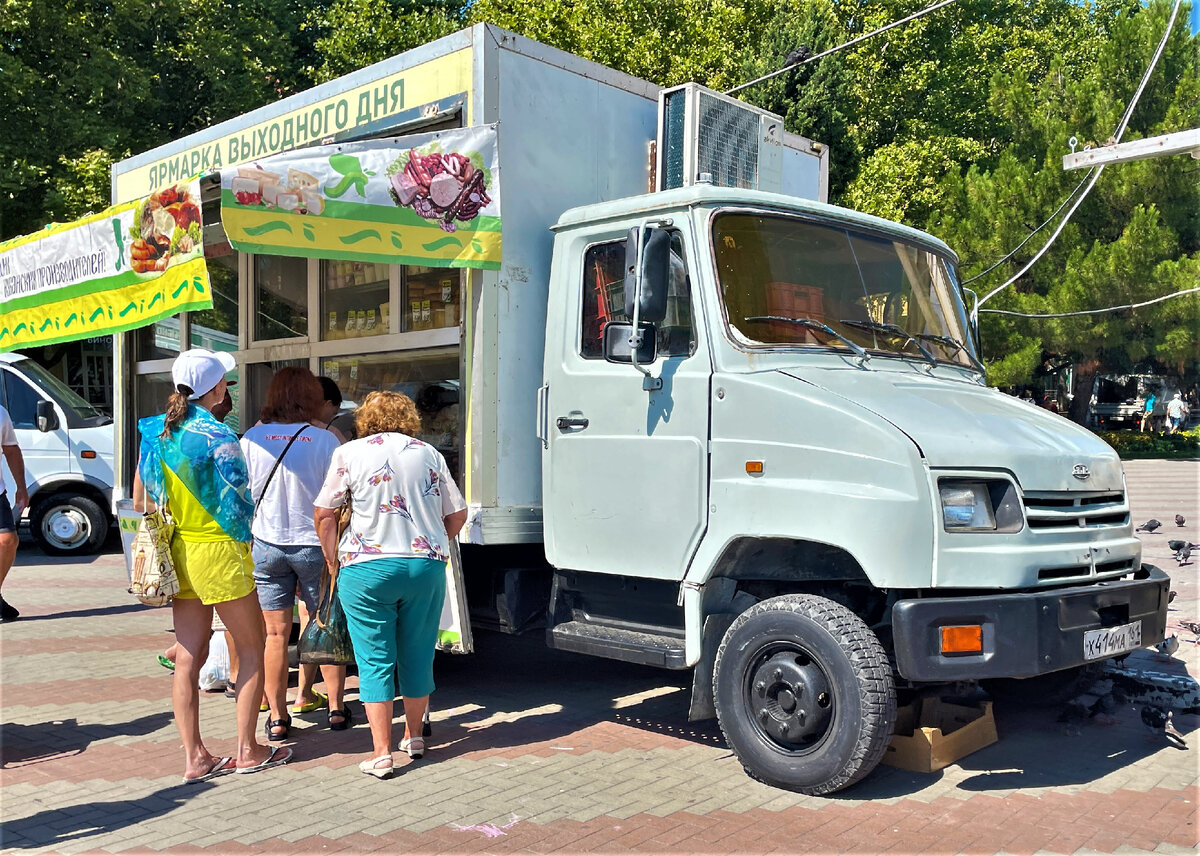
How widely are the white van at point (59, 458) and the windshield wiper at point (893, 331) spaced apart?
34.0 ft

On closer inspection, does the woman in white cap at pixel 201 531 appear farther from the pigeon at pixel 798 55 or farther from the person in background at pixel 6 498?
the pigeon at pixel 798 55

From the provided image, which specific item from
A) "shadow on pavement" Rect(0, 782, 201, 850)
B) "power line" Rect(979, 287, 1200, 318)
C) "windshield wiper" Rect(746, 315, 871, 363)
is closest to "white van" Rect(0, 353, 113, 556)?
"shadow on pavement" Rect(0, 782, 201, 850)

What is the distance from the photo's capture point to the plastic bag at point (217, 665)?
6340 millimetres

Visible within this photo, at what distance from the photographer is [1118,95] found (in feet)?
84.8

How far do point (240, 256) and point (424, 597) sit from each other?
399cm

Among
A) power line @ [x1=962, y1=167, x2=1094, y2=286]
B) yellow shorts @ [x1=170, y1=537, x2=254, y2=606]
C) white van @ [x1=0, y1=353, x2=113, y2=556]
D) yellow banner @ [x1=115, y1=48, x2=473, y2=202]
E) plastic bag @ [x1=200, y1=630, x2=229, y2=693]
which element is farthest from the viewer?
power line @ [x1=962, y1=167, x2=1094, y2=286]


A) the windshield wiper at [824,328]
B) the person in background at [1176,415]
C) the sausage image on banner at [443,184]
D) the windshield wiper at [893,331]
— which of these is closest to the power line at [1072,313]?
the person in background at [1176,415]

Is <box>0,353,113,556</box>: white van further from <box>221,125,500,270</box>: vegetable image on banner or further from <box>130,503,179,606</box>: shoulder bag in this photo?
<box>130,503,179,606</box>: shoulder bag

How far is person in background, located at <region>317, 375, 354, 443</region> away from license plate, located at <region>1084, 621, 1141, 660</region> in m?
3.75

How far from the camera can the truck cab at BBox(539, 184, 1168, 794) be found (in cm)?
430

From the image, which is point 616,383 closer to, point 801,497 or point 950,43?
point 801,497

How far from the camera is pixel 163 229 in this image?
5.52 m

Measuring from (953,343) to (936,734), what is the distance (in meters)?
2.02

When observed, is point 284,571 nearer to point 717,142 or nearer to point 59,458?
point 717,142
